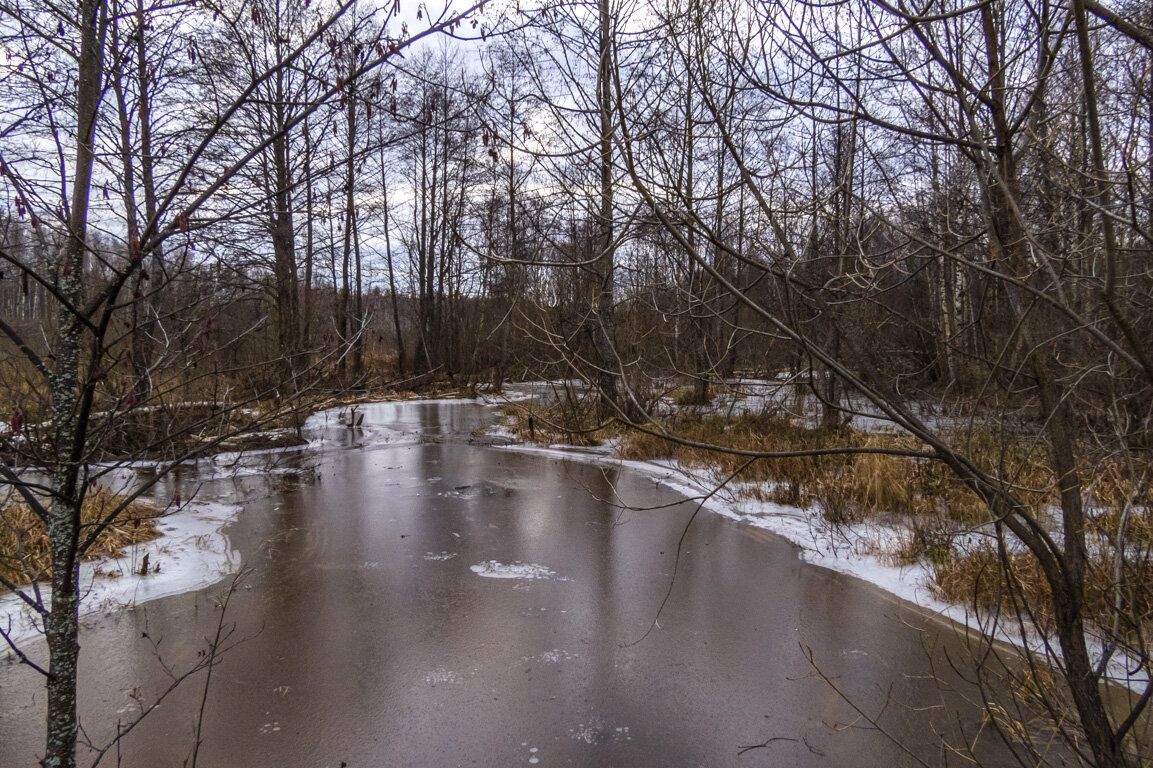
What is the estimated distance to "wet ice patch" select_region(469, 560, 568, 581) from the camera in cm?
549

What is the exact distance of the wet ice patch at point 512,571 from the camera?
18.0 ft

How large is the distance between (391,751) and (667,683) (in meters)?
1.62

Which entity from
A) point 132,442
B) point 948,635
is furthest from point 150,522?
point 948,635

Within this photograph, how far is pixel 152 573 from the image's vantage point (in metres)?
5.39

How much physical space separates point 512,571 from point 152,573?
3.09 meters

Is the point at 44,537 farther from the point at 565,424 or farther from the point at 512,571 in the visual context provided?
the point at 565,424

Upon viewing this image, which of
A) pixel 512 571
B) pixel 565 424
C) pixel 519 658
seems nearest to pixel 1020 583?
pixel 519 658

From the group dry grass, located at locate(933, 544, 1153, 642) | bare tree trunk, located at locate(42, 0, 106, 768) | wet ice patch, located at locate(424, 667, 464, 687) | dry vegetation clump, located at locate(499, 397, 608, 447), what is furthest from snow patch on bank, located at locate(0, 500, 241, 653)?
dry vegetation clump, located at locate(499, 397, 608, 447)

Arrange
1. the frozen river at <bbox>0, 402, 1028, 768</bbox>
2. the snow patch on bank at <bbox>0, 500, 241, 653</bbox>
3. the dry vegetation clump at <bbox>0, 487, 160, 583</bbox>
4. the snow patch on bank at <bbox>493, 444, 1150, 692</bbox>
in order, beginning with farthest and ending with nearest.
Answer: the dry vegetation clump at <bbox>0, 487, 160, 583</bbox>, the snow patch on bank at <bbox>0, 500, 241, 653</bbox>, the snow patch on bank at <bbox>493, 444, 1150, 692</bbox>, the frozen river at <bbox>0, 402, 1028, 768</bbox>

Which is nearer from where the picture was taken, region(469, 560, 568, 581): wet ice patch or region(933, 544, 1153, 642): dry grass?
region(933, 544, 1153, 642): dry grass

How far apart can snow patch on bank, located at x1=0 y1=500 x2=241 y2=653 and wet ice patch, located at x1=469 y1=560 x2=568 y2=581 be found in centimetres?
223

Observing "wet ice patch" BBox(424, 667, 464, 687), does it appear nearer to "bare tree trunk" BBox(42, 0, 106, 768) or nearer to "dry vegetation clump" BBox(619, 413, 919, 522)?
"bare tree trunk" BBox(42, 0, 106, 768)

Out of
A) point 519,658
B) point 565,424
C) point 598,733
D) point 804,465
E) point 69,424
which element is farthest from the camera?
point 565,424

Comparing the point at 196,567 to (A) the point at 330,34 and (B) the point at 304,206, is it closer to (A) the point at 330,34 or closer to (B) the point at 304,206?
(B) the point at 304,206
